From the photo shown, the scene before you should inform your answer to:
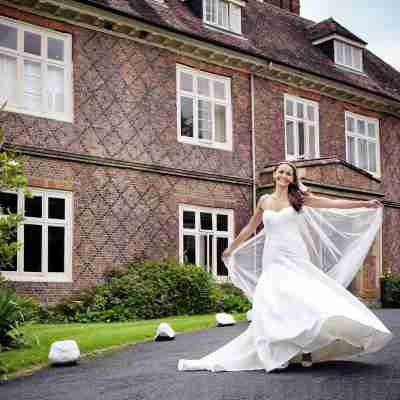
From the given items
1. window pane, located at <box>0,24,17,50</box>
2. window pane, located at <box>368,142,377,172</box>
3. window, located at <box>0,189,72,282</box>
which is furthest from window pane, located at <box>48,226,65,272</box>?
window pane, located at <box>368,142,377,172</box>

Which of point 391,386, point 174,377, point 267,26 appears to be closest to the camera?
point 391,386

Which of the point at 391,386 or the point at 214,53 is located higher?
the point at 214,53

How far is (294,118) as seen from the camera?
73.7ft

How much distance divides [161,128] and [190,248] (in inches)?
127

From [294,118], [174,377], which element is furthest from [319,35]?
[174,377]

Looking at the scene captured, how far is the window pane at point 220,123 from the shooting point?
20.3 metres

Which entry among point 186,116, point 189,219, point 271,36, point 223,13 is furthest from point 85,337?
point 271,36

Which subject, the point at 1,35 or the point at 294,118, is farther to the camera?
the point at 294,118

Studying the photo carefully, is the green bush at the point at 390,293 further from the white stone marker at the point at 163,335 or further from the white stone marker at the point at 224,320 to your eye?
the white stone marker at the point at 163,335

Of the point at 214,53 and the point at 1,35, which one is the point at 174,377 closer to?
the point at 1,35

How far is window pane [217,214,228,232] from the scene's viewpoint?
65.5 feet

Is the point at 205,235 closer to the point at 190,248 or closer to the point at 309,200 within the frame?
the point at 190,248

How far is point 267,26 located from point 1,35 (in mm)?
11211

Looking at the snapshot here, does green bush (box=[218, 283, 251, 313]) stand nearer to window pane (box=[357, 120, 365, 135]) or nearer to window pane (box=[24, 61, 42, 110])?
window pane (box=[24, 61, 42, 110])
